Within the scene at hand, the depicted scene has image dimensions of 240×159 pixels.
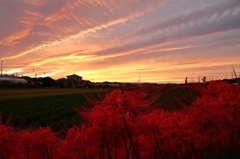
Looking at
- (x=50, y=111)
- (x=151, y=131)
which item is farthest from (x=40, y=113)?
(x=151, y=131)

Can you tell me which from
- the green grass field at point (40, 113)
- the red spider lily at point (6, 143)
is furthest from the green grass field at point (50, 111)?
the red spider lily at point (6, 143)

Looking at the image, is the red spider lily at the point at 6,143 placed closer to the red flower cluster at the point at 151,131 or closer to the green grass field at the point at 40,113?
the red flower cluster at the point at 151,131

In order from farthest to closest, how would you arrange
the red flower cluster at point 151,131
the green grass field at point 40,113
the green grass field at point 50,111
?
the green grass field at point 40,113, the green grass field at point 50,111, the red flower cluster at point 151,131

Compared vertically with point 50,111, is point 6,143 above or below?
above

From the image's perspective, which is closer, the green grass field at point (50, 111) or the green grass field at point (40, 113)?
the green grass field at point (50, 111)

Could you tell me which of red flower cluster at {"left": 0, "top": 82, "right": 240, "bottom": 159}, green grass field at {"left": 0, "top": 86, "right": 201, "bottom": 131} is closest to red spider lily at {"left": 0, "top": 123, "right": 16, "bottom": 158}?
red flower cluster at {"left": 0, "top": 82, "right": 240, "bottom": 159}

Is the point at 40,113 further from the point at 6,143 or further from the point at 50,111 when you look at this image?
the point at 6,143

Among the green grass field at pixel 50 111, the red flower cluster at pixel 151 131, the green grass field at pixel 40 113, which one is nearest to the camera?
the red flower cluster at pixel 151 131

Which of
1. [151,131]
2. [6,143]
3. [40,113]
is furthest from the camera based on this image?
[40,113]

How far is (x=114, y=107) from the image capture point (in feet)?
3.12

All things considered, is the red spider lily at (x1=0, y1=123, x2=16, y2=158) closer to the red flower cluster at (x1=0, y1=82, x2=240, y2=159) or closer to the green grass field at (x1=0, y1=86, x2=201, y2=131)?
the red flower cluster at (x1=0, y1=82, x2=240, y2=159)

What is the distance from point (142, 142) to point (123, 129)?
31 centimetres

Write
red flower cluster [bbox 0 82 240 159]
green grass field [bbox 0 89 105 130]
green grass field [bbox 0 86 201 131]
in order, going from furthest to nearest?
green grass field [bbox 0 89 105 130], green grass field [bbox 0 86 201 131], red flower cluster [bbox 0 82 240 159]

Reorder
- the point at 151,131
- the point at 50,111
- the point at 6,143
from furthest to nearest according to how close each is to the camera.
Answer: the point at 50,111
the point at 151,131
the point at 6,143
